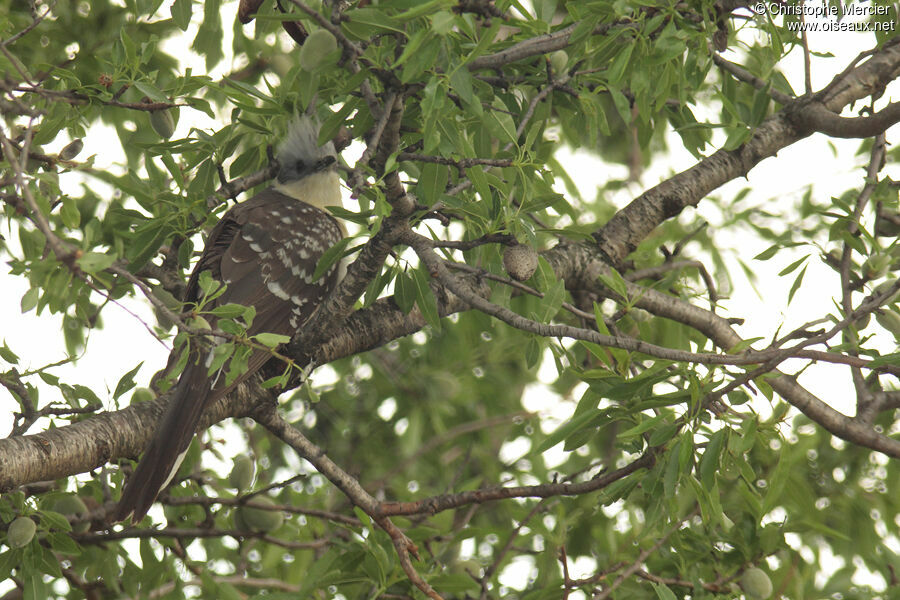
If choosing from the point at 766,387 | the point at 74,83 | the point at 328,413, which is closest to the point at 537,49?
the point at 766,387

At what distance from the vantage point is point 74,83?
8.43 feet

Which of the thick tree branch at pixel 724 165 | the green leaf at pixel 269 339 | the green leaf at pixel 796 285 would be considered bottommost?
the green leaf at pixel 269 339

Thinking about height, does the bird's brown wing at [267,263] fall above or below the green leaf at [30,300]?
above

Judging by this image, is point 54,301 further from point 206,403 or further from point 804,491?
point 804,491

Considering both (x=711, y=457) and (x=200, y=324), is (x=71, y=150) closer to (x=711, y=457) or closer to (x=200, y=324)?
(x=200, y=324)

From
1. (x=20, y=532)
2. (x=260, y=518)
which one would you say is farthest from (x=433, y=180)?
(x=20, y=532)

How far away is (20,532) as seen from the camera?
100 inches

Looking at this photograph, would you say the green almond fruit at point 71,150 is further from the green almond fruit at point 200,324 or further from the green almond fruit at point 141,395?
the green almond fruit at point 141,395

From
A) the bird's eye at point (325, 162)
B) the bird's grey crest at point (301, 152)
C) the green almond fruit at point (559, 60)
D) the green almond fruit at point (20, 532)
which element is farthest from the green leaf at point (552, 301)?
the bird's grey crest at point (301, 152)

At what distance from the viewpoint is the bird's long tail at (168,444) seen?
2.67m

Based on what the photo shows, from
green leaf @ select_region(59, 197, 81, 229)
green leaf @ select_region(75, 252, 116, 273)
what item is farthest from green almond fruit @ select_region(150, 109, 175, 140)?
green leaf @ select_region(75, 252, 116, 273)

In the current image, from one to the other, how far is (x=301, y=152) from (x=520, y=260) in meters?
2.15

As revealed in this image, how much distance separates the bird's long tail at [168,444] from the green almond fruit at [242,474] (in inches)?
12.3

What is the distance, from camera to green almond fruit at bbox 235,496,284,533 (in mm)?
3088
